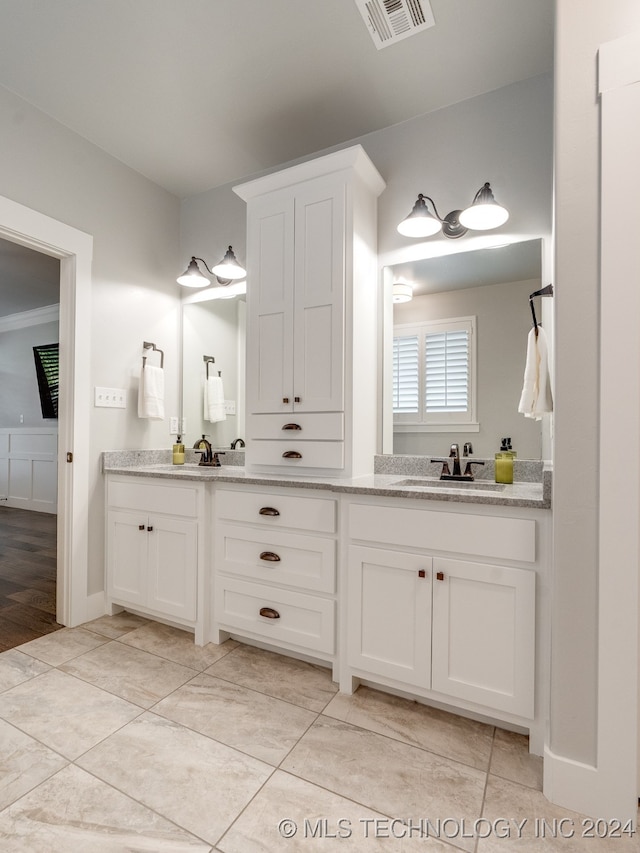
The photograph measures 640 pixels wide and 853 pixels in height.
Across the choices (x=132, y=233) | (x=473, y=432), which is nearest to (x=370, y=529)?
(x=473, y=432)

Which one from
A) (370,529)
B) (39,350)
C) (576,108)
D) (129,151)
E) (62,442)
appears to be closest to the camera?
(576,108)

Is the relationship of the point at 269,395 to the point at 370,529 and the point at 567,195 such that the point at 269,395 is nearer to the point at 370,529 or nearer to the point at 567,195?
the point at 370,529

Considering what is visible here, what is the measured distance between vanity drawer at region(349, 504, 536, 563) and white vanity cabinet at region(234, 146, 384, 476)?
39 centimetres

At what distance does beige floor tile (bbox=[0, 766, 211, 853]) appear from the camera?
1.18 m

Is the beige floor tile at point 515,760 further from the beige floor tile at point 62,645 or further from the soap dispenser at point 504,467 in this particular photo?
the beige floor tile at point 62,645

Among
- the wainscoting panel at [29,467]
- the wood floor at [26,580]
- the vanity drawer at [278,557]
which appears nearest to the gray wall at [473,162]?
the vanity drawer at [278,557]

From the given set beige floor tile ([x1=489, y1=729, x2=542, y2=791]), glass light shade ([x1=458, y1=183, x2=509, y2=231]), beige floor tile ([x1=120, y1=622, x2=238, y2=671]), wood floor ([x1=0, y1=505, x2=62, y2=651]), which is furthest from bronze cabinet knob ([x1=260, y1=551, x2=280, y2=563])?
glass light shade ([x1=458, y1=183, x2=509, y2=231])

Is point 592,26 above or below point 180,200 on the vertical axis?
below

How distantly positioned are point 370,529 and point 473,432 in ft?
2.60

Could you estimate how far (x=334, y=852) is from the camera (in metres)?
1.17

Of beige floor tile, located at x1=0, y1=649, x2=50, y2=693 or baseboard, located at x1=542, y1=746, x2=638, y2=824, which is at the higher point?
baseboard, located at x1=542, y1=746, x2=638, y2=824

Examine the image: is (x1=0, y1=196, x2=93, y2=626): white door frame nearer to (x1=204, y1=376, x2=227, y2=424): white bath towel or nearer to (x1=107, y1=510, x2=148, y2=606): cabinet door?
(x1=107, y1=510, x2=148, y2=606): cabinet door

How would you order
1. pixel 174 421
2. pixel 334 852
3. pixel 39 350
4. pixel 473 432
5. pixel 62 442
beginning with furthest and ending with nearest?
pixel 39 350 < pixel 174 421 < pixel 62 442 < pixel 473 432 < pixel 334 852

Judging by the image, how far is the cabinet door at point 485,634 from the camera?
1.54 meters
